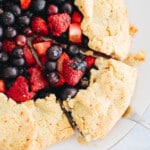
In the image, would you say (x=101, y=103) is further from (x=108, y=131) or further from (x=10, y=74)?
(x=10, y=74)

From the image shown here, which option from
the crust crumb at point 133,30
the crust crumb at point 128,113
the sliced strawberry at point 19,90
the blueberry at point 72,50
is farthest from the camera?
the crust crumb at point 133,30

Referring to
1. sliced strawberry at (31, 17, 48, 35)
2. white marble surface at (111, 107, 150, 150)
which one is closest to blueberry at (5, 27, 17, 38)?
sliced strawberry at (31, 17, 48, 35)

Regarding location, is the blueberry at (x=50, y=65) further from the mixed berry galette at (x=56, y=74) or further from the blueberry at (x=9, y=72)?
the blueberry at (x=9, y=72)

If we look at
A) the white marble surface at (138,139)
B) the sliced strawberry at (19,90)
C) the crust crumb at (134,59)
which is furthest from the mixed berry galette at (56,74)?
the white marble surface at (138,139)

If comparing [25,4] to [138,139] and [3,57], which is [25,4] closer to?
[3,57]

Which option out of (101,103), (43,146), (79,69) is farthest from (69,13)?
(43,146)

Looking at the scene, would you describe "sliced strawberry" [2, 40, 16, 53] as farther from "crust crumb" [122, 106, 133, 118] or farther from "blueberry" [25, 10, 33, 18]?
"crust crumb" [122, 106, 133, 118]

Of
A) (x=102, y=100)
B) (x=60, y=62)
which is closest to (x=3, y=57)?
(x=60, y=62)
